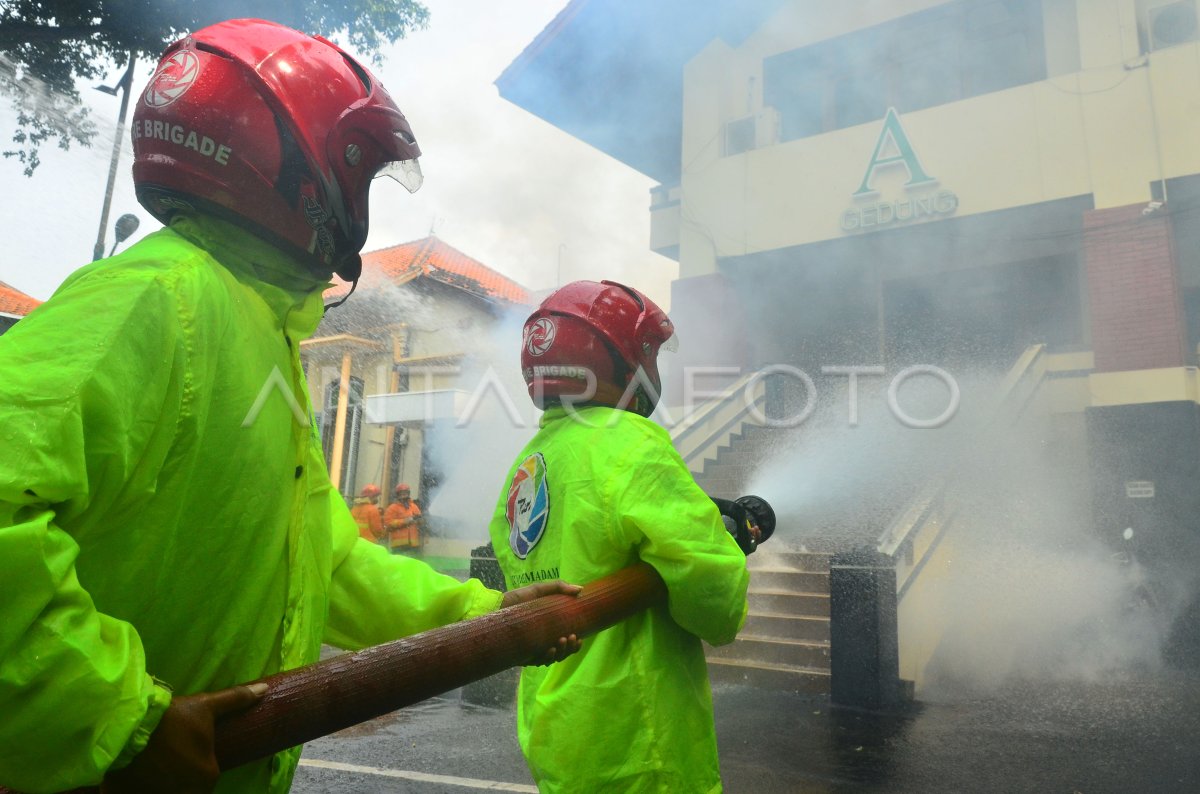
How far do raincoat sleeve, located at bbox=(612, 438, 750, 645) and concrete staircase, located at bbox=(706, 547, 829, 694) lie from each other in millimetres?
5202

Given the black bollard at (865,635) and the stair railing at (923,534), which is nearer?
the black bollard at (865,635)

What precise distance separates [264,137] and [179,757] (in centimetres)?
96

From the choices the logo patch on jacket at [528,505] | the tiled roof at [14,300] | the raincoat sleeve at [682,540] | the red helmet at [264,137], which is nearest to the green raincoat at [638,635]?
the raincoat sleeve at [682,540]

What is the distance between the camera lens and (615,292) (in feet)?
8.41

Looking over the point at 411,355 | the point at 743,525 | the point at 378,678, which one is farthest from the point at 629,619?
the point at 411,355

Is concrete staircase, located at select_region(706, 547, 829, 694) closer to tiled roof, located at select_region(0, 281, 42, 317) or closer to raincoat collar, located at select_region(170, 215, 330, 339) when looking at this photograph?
raincoat collar, located at select_region(170, 215, 330, 339)

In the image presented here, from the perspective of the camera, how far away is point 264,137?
4.55ft

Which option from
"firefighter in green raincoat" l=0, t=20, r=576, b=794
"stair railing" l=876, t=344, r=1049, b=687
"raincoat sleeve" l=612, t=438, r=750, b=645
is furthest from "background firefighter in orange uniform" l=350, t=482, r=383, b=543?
"firefighter in green raincoat" l=0, t=20, r=576, b=794

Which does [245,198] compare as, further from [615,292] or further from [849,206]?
[849,206]

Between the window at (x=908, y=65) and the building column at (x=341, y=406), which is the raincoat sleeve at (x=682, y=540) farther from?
the building column at (x=341, y=406)

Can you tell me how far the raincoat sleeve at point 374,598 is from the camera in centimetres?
171

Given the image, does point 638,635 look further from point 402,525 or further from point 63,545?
point 402,525

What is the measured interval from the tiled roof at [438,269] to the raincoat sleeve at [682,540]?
13774mm

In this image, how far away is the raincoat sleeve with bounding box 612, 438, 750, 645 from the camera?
1953mm
